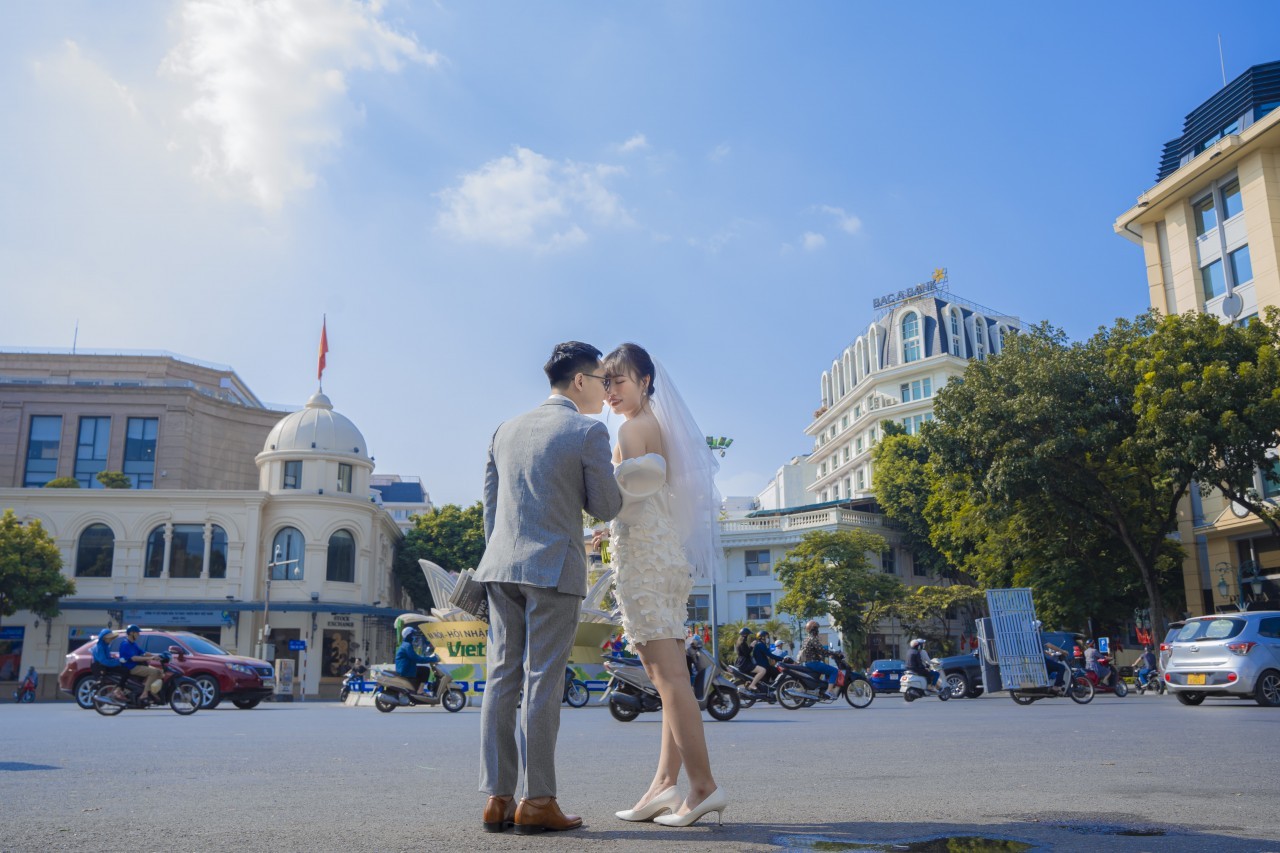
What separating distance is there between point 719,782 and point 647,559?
1916 mm

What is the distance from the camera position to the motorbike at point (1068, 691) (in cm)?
1895

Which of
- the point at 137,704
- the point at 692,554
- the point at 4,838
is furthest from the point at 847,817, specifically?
the point at 137,704

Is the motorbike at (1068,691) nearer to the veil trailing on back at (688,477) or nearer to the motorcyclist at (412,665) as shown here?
the motorcyclist at (412,665)

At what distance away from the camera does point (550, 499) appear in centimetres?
371

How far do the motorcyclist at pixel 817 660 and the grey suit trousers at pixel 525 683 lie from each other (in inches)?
556

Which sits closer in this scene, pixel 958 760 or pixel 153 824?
Answer: pixel 153 824

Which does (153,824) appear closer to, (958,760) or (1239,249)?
(958,760)

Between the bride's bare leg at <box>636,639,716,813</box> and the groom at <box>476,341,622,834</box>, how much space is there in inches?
16.5

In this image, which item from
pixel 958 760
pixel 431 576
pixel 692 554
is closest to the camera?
pixel 692 554

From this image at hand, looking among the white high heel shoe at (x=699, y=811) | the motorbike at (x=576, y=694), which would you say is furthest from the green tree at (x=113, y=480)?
the white high heel shoe at (x=699, y=811)

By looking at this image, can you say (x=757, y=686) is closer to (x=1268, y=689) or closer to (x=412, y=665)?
(x=412, y=665)

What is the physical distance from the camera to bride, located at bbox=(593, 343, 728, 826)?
375cm

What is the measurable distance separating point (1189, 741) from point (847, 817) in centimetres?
539

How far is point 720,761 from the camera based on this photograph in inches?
258
